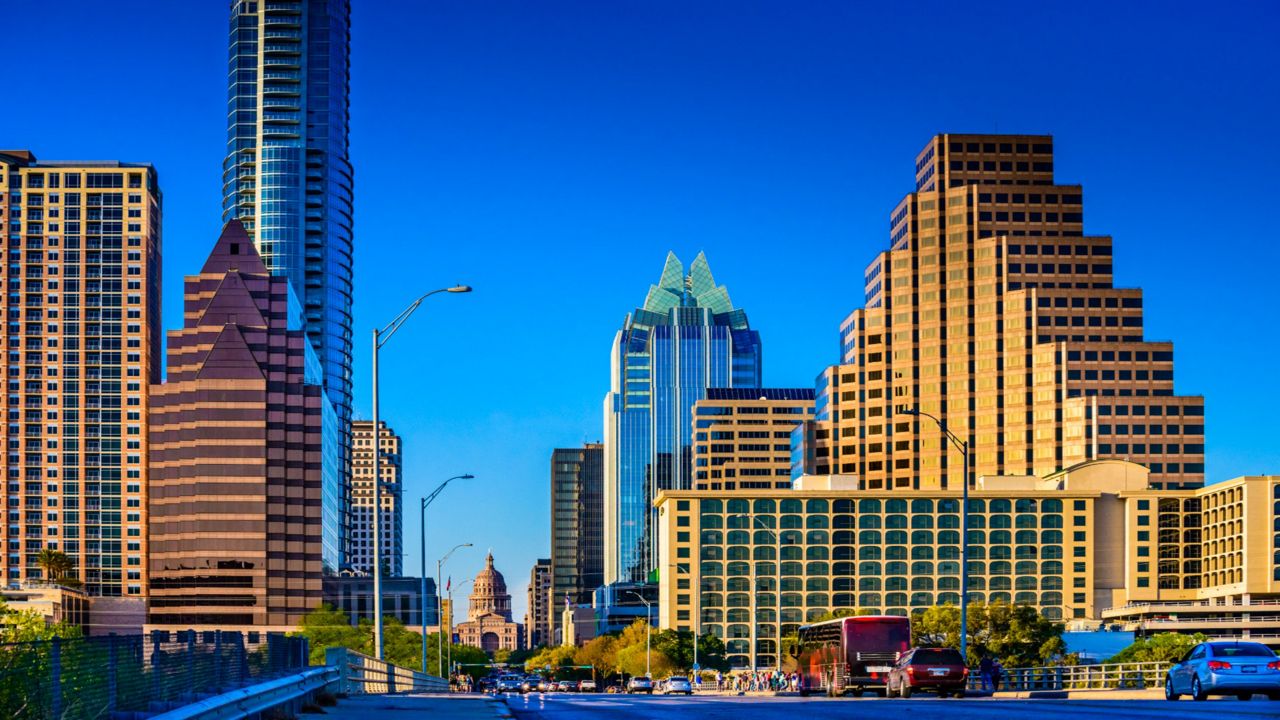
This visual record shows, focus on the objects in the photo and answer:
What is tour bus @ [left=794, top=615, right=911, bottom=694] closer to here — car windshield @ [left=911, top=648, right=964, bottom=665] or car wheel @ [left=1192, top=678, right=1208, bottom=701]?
car windshield @ [left=911, top=648, right=964, bottom=665]

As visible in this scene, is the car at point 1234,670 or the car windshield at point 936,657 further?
the car windshield at point 936,657

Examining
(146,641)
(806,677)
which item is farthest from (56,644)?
(806,677)

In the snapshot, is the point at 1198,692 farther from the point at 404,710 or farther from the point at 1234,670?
the point at 404,710

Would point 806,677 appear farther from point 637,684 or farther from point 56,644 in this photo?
point 56,644

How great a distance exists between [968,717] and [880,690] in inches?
1485

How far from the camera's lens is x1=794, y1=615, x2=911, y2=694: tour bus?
63.0m

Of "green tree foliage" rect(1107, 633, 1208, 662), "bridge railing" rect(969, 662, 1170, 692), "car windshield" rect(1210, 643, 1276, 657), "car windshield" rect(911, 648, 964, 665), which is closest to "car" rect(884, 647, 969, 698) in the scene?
"car windshield" rect(911, 648, 964, 665)

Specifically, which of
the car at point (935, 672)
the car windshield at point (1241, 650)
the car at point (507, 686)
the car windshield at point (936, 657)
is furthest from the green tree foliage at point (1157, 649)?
the car windshield at point (1241, 650)

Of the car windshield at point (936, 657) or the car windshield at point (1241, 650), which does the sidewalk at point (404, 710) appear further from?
the car windshield at point (936, 657)

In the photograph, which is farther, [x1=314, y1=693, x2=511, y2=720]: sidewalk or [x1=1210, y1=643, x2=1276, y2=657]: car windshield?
[x1=1210, y1=643, x2=1276, y2=657]: car windshield

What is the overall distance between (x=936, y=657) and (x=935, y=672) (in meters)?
0.64

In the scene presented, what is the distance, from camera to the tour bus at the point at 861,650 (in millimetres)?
63031

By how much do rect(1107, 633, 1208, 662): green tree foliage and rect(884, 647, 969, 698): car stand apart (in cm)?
5825

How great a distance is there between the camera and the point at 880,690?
2452 inches
